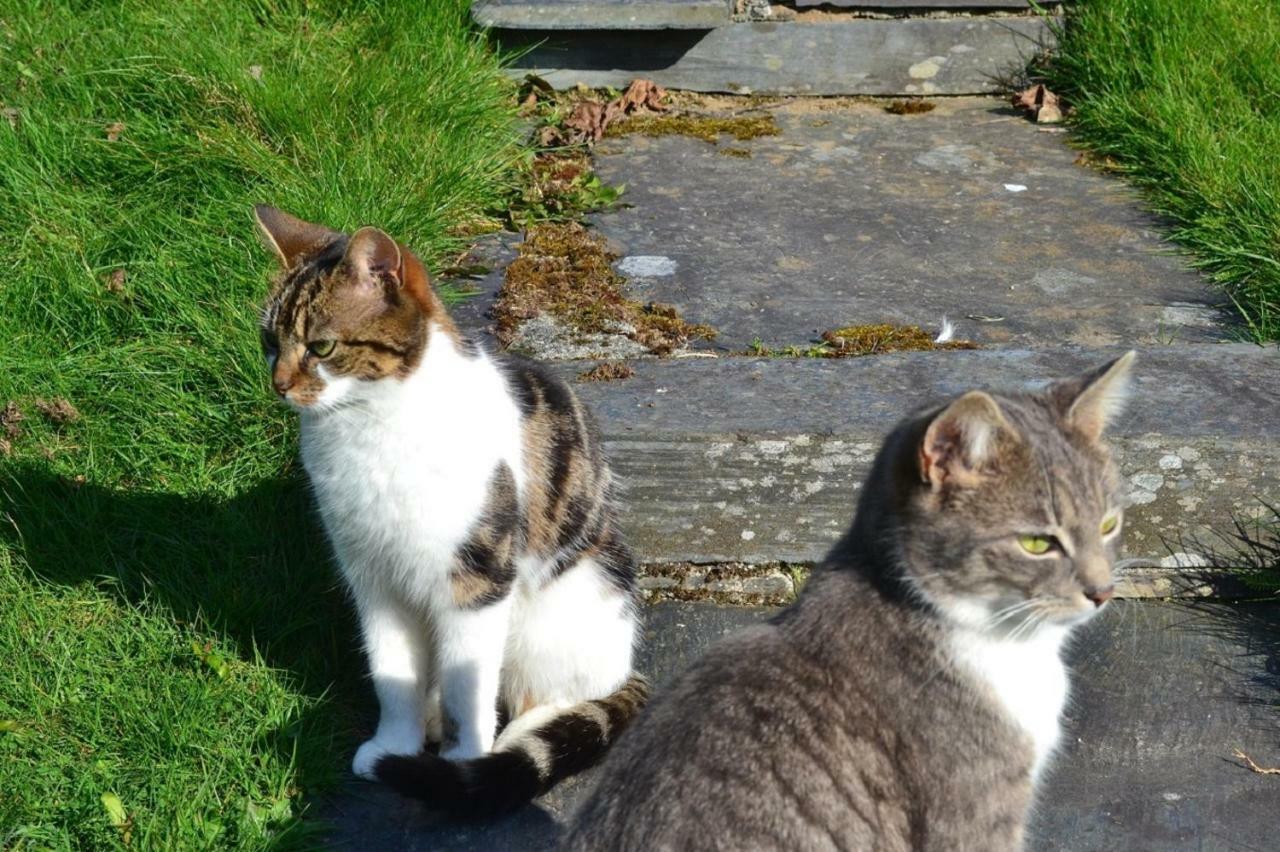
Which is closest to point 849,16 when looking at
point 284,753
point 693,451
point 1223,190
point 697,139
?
point 697,139

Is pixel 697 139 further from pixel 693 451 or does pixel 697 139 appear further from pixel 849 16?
pixel 693 451

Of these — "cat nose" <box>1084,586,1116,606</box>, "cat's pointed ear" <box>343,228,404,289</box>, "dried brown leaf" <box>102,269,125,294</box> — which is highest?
"cat's pointed ear" <box>343,228,404,289</box>

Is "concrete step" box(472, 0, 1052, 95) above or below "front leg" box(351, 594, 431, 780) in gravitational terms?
above

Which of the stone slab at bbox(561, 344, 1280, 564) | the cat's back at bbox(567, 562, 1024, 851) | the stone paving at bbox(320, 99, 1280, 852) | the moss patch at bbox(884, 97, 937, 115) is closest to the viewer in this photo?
the cat's back at bbox(567, 562, 1024, 851)

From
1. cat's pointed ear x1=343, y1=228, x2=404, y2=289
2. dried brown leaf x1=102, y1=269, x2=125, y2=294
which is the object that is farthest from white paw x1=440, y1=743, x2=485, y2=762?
dried brown leaf x1=102, y1=269, x2=125, y2=294

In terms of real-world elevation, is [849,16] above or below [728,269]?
above

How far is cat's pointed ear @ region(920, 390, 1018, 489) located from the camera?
235cm

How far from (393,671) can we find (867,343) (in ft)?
6.30

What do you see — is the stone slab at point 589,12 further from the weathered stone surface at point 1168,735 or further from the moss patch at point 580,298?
the weathered stone surface at point 1168,735

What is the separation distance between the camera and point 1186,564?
142 inches

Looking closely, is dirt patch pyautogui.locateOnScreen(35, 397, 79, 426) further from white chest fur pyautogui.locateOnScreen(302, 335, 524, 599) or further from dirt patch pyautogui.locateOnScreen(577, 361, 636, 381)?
dirt patch pyautogui.locateOnScreen(577, 361, 636, 381)

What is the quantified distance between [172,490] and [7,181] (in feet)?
5.62

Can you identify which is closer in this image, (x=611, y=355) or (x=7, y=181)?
(x=611, y=355)

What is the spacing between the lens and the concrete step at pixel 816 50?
6273 mm
